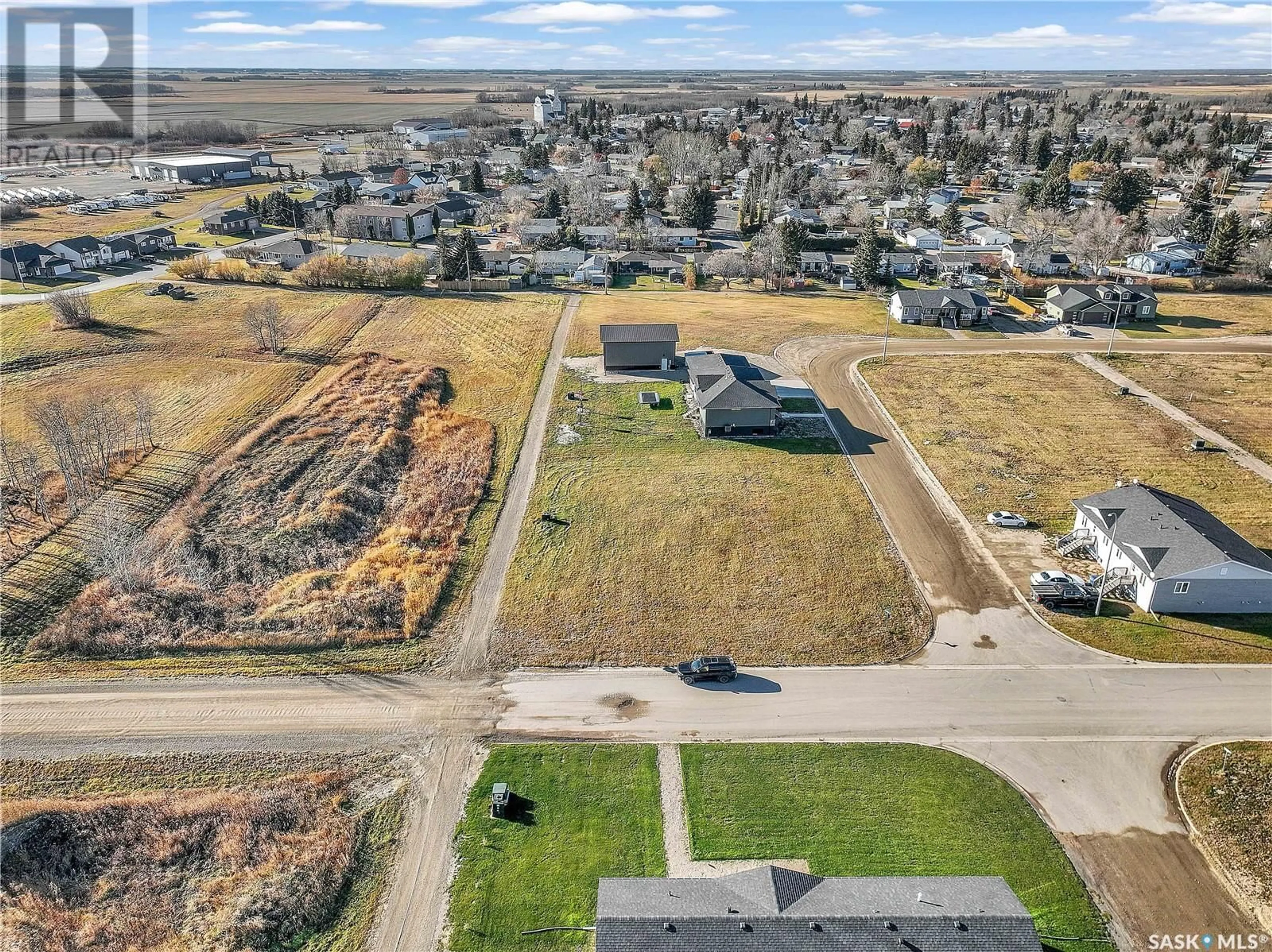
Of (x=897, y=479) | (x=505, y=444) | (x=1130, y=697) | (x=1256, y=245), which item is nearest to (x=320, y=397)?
(x=505, y=444)

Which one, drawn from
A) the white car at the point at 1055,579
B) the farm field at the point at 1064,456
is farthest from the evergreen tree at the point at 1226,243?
the white car at the point at 1055,579

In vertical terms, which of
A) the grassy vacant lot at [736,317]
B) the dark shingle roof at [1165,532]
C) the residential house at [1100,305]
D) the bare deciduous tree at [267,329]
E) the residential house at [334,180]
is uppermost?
the residential house at [334,180]

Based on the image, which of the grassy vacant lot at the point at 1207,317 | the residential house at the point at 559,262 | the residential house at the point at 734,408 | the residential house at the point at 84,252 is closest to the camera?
the residential house at the point at 734,408

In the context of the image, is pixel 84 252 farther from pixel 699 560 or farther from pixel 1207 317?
pixel 1207 317

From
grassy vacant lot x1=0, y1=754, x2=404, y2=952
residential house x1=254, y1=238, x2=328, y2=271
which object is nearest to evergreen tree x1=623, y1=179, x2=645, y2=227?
residential house x1=254, y1=238, x2=328, y2=271

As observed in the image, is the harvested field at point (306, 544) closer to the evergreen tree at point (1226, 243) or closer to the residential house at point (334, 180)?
the evergreen tree at point (1226, 243)

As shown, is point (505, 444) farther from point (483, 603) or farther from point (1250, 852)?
point (1250, 852)
